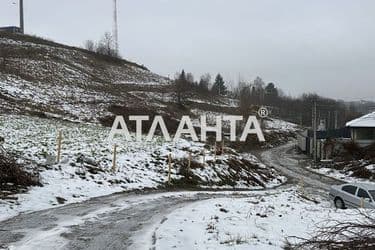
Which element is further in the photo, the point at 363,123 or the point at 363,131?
the point at 363,131

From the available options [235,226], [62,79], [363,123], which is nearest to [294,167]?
[363,123]

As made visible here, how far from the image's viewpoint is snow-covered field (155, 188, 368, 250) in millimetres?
10008

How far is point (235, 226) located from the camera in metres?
11.9

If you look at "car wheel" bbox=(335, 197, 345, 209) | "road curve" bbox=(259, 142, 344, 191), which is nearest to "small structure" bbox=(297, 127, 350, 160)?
"road curve" bbox=(259, 142, 344, 191)

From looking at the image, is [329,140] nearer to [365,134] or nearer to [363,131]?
[363,131]

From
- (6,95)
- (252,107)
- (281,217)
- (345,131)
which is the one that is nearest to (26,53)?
(6,95)

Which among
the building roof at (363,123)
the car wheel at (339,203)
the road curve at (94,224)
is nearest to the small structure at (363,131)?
the building roof at (363,123)

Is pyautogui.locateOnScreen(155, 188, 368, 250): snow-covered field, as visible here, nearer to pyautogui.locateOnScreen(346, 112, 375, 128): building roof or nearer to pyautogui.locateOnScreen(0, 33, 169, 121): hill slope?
pyautogui.locateOnScreen(0, 33, 169, 121): hill slope

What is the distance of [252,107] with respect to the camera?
9481 centimetres

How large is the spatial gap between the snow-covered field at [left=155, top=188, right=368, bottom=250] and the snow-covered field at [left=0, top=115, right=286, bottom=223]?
15.5 ft

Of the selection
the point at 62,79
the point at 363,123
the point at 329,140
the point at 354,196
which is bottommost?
the point at 354,196

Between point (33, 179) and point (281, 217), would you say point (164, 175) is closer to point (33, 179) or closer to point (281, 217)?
point (33, 179)

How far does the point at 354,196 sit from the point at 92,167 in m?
12.1

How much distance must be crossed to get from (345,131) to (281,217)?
5115 cm
